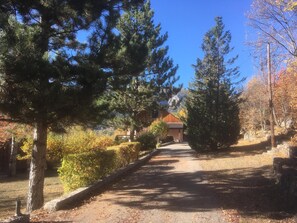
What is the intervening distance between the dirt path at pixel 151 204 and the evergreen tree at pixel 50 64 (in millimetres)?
2377

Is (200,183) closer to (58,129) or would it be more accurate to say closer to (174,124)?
(58,129)

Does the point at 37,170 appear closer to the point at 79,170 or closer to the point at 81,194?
the point at 79,170

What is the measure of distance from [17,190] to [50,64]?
31.1ft

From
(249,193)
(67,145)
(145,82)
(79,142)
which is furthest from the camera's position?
(145,82)

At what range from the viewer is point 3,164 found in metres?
24.3

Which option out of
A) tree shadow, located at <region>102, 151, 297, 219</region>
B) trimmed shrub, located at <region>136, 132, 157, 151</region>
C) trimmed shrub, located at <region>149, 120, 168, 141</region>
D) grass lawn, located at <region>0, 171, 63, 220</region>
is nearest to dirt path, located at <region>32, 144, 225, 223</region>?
tree shadow, located at <region>102, 151, 297, 219</region>

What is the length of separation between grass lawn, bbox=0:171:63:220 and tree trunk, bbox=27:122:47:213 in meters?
0.79

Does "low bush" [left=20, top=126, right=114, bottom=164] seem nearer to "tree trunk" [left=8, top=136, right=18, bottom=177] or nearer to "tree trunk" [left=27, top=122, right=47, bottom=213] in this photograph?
"tree trunk" [left=8, top=136, right=18, bottom=177]

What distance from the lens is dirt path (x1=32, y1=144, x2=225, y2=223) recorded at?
837cm

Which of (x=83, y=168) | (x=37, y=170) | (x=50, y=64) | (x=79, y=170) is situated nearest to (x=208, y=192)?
(x=83, y=168)

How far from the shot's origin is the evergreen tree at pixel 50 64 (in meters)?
8.90

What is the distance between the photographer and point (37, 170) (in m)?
10.6

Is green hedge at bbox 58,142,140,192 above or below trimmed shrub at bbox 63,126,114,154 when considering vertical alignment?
below

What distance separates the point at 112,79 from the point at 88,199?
13.6 ft
